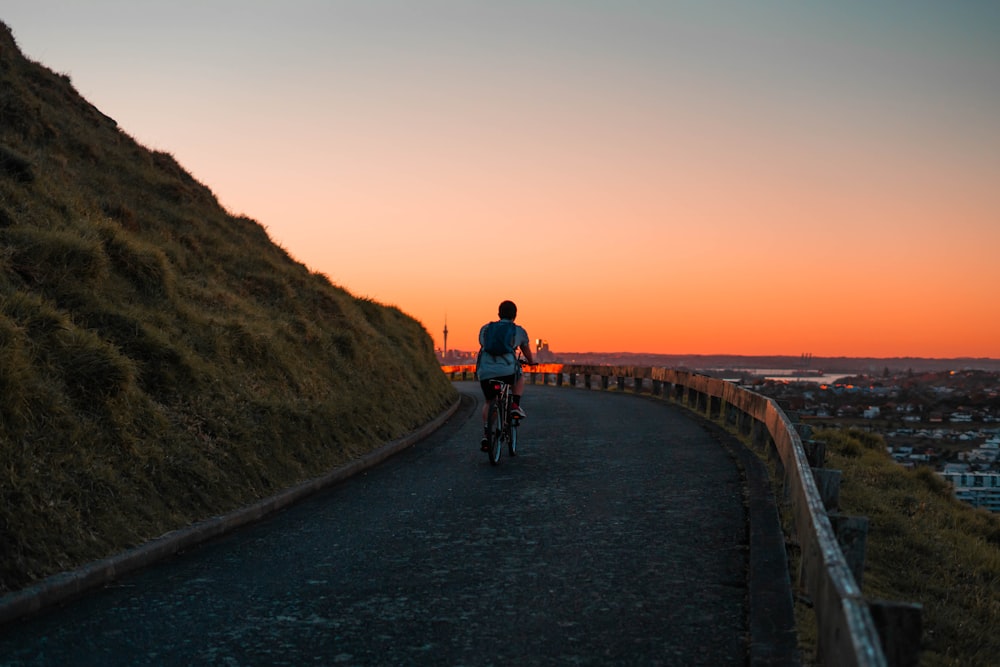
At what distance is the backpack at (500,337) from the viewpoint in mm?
12273

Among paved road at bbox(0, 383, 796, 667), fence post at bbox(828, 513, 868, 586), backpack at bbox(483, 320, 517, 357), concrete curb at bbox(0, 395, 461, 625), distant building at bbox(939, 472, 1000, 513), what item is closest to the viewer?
fence post at bbox(828, 513, 868, 586)

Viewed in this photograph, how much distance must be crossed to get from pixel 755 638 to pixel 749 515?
135 inches

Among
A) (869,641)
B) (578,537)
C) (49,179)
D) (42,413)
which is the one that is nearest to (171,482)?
(42,413)

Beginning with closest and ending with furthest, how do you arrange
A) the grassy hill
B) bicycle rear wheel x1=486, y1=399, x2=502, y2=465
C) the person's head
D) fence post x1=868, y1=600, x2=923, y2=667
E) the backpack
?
fence post x1=868, y1=600, x2=923, y2=667, the grassy hill, bicycle rear wheel x1=486, y1=399, x2=502, y2=465, the backpack, the person's head

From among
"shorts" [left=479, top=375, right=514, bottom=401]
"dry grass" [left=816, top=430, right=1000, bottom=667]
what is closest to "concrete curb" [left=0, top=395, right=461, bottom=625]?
"shorts" [left=479, top=375, right=514, bottom=401]

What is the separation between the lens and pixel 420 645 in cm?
488

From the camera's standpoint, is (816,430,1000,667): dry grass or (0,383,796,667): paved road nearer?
(0,383,796,667): paved road

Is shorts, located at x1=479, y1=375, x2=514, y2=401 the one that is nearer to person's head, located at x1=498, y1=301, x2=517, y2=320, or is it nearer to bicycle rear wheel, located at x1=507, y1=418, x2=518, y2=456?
bicycle rear wheel, located at x1=507, y1=418, x2=518, y2=456

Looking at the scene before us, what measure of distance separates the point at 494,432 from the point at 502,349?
1.14 metres

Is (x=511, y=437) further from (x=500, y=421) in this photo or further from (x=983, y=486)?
(x=983, y=486)

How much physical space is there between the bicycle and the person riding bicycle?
→ 0.25 ft

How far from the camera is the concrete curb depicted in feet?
18.0

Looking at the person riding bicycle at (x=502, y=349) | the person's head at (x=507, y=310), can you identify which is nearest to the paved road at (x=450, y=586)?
the person riding bicycle at (x=502, y=349)

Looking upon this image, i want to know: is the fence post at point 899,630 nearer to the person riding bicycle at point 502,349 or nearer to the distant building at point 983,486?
the person riding bicycle at point 502,349
